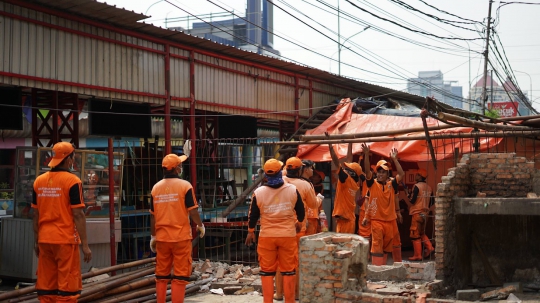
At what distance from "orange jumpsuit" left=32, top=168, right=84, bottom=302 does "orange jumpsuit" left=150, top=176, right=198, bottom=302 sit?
1.03 meters

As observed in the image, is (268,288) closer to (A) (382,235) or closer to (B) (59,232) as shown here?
(B) (59,232)

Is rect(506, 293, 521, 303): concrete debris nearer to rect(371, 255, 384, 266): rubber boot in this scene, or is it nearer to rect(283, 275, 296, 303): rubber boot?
rect(371, 255, 384, 266): rubber boot

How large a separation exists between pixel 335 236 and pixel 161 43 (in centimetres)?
843

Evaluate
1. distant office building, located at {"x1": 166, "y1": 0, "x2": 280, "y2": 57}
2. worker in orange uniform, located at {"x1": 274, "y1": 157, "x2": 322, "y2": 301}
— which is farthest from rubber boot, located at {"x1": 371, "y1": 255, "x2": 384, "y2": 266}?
distant office building, located at {"x1": 166, "y1": 0, "x2": 280, "y2": 57}

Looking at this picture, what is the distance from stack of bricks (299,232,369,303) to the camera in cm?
807

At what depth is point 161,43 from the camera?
50.2 feet

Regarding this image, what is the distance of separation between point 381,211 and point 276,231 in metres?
3.82

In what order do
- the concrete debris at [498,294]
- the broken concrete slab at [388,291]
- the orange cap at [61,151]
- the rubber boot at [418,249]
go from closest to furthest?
the orange cap at [61,151] < the broken concrete slab at [388,291] < the concrete debris at [498,294] < the rubber boot at [418,249]

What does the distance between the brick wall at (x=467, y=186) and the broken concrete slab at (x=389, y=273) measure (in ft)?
2.12

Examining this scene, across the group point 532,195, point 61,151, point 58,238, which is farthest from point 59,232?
point 532,195

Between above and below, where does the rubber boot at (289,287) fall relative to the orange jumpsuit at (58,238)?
below

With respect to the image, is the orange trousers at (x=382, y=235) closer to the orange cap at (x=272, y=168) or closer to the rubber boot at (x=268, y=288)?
the rubber boot at (x=268, y=288)

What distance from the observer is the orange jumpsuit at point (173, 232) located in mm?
8039

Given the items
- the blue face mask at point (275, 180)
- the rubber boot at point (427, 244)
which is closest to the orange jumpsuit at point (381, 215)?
the rubber boot at point (427, 244)
